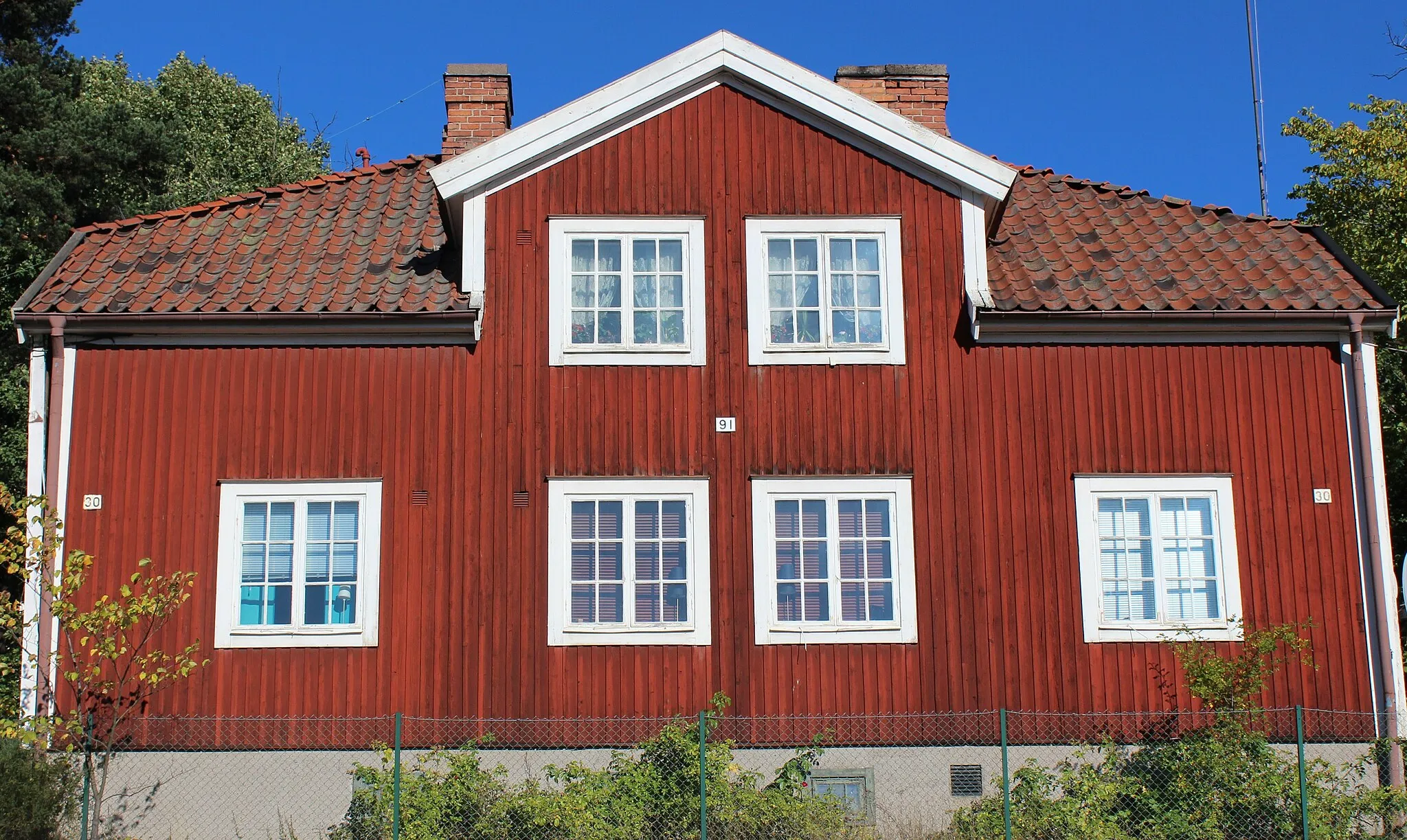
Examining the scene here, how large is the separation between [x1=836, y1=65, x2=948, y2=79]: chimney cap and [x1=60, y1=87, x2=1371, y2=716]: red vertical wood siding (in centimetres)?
299

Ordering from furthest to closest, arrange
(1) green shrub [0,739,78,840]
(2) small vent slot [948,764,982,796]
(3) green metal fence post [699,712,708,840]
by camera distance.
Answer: (2) small vent slot [948,764,982,796]
(3) green metal fence post [699,712,708,840]
(1) green shrub [0,739,78,840]

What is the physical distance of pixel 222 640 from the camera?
11961 millimetres

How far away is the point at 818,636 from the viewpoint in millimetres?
12094

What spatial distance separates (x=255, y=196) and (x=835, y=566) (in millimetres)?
8265

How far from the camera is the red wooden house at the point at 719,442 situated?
1209 centimetres

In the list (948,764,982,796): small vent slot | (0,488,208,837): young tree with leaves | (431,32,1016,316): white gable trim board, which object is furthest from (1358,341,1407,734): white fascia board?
(0,488,208,837): young tree with leaves

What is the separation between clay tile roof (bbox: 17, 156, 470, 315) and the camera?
1245cm

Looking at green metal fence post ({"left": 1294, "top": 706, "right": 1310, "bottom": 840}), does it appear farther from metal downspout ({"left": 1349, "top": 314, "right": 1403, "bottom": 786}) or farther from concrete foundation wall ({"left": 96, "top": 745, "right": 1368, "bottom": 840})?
metal downspout ({"left": 1349, "top": 314, "right": 1403, "bottom": 786})

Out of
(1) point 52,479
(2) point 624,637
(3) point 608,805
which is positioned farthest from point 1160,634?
(1) point 52,479

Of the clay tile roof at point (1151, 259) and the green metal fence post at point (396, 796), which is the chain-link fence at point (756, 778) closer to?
the green metal fence post at point (396, 796)

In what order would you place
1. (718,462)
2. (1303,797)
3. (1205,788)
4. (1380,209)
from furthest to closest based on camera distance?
(1380,209)
(718,462)
(1205,788)
(1303,797)

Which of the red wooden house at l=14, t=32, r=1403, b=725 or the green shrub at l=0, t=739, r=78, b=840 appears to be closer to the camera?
the green shrub at l=0, t=739, r=78, b=840

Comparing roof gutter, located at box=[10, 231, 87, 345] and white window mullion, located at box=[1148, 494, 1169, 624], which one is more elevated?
roof gutter, located at box=[10, 231, 87, 345]

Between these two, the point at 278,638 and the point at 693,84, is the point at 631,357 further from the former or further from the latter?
the point at 278,638
